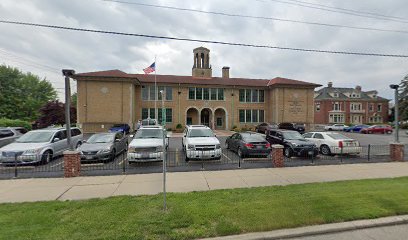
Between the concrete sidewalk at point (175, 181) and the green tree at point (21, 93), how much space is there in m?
54.6

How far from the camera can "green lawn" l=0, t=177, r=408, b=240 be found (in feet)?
13.4

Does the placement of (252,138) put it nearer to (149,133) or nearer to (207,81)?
(149,133)

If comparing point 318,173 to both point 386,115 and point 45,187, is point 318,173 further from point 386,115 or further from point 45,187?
point 386,115

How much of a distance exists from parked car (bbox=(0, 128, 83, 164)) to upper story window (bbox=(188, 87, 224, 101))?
25.0m

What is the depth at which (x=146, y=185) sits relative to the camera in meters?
7.30

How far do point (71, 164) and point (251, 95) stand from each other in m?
33.6

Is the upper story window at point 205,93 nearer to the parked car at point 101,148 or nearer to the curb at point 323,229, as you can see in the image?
the parked car at point 101,148

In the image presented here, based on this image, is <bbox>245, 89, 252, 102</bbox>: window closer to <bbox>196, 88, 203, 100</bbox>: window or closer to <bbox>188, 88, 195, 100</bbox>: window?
<bbox>196, 88, 203, 100</bbox>: window

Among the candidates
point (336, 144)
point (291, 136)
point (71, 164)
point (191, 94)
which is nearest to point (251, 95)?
point (191, 94)

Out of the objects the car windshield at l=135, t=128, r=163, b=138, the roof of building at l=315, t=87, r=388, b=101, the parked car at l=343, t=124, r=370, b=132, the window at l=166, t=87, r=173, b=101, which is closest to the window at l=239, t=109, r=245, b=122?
the window at l=166, t=87, r=173, b=101

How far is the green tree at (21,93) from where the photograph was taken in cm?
4862

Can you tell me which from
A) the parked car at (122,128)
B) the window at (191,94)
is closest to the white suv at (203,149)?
the parked car at (122,128)

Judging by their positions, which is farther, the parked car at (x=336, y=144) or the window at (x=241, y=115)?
the window at (x=241, y=115)

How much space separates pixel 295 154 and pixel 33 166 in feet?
43.7
